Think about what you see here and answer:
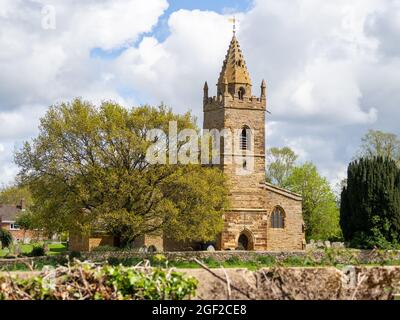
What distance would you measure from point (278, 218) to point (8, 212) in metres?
52.9

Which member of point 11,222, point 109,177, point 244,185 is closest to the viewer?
point 109,177

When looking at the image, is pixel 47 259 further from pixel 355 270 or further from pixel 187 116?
pixel 355 270

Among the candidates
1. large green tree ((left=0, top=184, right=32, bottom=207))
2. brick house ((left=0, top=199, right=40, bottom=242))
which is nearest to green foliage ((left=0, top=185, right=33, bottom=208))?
large green tree ((left=0, top=184, right=32, bottom=207))

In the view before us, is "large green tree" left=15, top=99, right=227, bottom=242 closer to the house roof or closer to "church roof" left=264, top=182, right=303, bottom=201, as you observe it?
"church roof" left=264, top=182, right=303, bottom=201

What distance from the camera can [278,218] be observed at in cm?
5225

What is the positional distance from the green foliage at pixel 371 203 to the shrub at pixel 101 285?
33695 millimetres

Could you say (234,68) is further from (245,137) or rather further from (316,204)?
(316,204)

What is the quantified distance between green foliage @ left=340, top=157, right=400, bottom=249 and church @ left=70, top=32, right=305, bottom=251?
6235 mm

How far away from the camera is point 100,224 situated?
41.4 m

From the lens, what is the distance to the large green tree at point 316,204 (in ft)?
225

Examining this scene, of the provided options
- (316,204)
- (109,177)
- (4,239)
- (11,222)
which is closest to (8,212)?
(11,222)

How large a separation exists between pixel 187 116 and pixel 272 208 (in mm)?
13819

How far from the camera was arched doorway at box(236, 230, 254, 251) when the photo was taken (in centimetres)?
5000

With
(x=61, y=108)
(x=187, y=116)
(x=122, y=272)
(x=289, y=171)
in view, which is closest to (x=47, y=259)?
(x=61, y=108)
